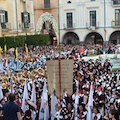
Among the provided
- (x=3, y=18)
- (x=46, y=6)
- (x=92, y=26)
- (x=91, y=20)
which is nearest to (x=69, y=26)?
(x=91, y=20)

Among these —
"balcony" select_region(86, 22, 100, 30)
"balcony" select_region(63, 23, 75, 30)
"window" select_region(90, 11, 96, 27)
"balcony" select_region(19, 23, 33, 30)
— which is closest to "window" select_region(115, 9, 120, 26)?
"balcony" select_region(86, 22, 100, 30)

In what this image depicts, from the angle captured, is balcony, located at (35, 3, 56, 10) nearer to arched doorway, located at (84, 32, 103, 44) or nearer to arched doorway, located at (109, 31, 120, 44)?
arched doorway, located at (84, 32, 103, 44)

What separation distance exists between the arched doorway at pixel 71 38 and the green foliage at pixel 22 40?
7327 mm

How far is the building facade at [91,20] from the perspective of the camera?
107 feet

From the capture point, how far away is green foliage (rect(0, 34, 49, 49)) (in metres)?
23.5

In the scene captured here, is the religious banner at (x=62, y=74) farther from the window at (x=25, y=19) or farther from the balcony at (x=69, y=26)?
the balcony at (x=69, y=26)

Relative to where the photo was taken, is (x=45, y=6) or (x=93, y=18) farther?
(x=45, y=6)

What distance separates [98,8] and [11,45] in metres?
14.0

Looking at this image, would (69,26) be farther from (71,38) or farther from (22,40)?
(22,40)

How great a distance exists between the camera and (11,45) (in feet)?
79.0

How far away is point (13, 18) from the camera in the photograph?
2748 cm

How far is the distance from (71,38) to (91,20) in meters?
4.48

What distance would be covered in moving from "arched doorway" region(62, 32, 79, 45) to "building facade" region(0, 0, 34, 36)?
26.1 feet

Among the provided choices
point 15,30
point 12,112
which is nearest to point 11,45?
point 15,30
